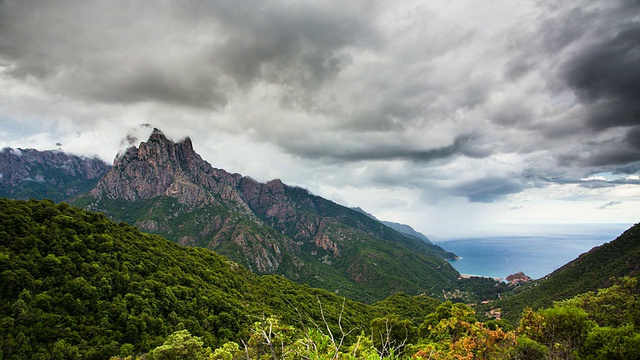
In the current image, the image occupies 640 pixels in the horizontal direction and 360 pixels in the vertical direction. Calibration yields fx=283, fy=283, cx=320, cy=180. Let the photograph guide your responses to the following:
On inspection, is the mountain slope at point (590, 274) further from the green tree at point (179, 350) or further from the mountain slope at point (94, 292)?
the green tree at point (179, 350)

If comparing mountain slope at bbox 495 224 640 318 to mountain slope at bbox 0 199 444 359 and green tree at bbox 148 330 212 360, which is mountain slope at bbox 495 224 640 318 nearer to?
mountain slope at bbox 0 199 444 359

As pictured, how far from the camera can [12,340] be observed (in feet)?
89.9

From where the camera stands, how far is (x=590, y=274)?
104 meters

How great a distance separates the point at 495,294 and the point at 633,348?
220 metres

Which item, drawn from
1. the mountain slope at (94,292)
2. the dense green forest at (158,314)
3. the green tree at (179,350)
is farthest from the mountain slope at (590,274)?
the green tree at (179,350)

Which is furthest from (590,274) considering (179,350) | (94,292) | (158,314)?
(94,292)

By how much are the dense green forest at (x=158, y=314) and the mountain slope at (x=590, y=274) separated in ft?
254

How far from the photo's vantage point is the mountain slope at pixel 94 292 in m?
30.7

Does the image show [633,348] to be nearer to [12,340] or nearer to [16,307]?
[12,340]

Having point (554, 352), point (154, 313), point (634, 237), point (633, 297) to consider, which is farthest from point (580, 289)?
point (154, 313)

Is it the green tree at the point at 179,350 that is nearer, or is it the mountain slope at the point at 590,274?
the green tree at the point at 179,350

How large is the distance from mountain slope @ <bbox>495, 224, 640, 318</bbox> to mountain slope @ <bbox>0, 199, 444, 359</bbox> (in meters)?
85.7

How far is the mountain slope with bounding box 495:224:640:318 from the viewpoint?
302ft

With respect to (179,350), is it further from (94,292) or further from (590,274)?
(590,274)
